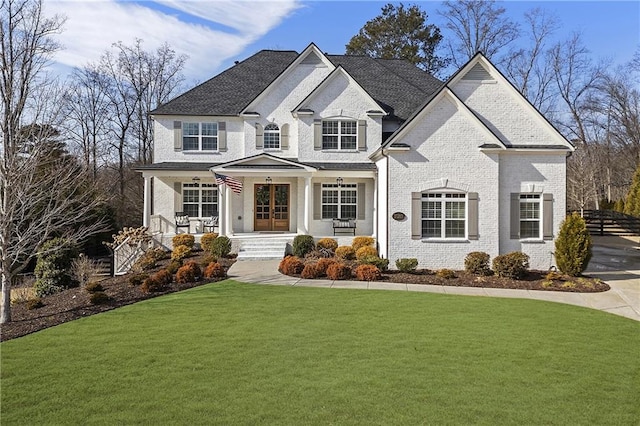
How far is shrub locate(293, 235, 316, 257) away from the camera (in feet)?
61.3

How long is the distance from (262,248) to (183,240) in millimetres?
3502

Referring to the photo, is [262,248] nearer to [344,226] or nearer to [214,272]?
[344,226]

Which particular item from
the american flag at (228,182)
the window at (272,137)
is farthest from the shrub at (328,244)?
the window at (272,137)

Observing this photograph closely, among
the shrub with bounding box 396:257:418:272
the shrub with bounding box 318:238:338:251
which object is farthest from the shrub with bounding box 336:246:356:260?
the shrub with bounding box 396:257:418:272

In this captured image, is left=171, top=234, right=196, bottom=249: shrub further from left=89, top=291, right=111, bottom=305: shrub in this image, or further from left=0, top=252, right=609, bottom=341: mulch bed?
left=89, top=291, right=111, bottom=305: shrub

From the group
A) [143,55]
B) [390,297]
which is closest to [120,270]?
[390,297]

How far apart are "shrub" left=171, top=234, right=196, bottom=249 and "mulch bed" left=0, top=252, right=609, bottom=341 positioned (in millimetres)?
1901

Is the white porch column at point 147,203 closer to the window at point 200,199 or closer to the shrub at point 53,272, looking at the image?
the window at point 200,199

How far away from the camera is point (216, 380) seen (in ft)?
21.1

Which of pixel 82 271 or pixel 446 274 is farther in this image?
pixel 446 274

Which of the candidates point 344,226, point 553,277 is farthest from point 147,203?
point 553,277

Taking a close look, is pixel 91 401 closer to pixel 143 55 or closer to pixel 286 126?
pixel 286 126

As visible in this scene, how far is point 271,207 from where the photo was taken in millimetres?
22156

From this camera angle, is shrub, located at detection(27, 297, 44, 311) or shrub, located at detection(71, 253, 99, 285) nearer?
shrub, located at detection(27, 297, 44, 311)
